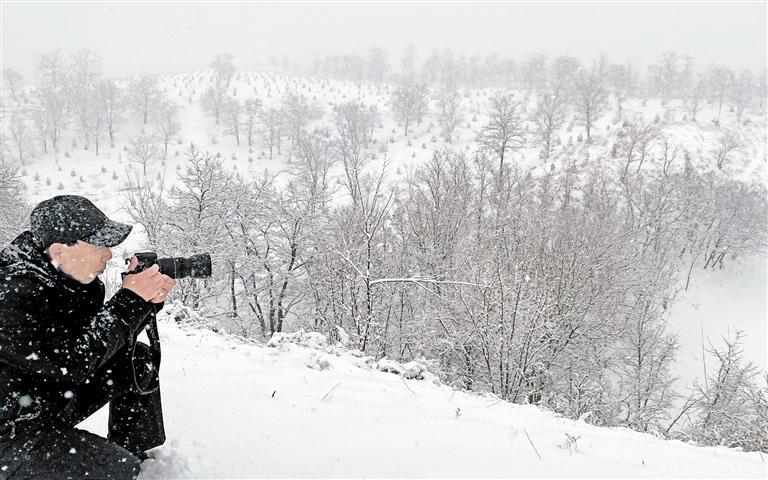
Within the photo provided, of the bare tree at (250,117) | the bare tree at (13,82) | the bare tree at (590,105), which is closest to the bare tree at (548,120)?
the bare tree at (590,105)

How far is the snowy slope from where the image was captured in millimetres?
2779

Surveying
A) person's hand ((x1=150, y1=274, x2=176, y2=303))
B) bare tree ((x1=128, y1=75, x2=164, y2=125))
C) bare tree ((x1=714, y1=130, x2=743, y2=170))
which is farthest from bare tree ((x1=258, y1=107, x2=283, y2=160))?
person's hand ((x1=150, y1=274, x2=176, y2=303))

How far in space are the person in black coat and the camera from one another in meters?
0.19

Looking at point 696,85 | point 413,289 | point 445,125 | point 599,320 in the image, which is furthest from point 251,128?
point 696,85

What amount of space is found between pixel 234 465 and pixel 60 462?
1.00 metres

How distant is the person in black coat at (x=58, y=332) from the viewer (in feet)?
5.70

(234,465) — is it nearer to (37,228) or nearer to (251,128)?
(37,228)

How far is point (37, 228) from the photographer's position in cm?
182

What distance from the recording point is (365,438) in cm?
317

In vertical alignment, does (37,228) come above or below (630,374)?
above

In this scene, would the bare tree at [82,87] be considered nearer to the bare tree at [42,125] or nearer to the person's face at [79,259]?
the bare tree at [42,125]

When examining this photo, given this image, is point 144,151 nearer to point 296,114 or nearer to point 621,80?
point 296,114

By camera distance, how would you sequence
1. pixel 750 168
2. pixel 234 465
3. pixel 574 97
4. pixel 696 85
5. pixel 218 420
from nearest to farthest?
pixel 234 465, pixel 218 420, pixel 750 168, pixel 574 97, pixel 696 85

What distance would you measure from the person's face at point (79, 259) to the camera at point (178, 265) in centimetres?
25
